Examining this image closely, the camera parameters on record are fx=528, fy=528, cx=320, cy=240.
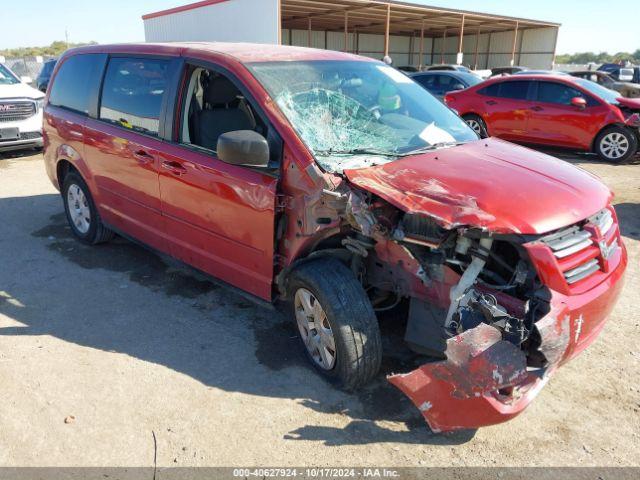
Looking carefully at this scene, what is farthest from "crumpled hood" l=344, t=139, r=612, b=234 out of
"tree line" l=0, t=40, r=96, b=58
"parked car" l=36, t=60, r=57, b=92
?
"tree line" l=0, t=40, r=96, b=58

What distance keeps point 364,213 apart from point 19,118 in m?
9.64

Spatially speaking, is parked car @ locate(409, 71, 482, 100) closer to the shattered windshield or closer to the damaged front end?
the shattered windshield

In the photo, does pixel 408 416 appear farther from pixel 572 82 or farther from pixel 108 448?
pixel 572 82

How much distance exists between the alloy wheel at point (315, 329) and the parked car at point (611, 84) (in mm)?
11136

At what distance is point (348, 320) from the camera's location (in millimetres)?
2977

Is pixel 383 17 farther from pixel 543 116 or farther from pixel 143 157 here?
pixel 143 157

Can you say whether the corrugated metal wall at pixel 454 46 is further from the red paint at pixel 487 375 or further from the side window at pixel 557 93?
the red paint at pixel 487 375

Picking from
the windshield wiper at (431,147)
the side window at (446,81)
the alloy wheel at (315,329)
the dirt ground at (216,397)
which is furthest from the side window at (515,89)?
the alloy wheel at (315,329)

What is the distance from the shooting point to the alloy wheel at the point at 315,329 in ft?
10.4

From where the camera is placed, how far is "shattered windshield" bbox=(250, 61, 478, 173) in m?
3.32

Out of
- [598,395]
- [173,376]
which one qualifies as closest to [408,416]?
[598,395]

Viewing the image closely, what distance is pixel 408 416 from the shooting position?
2.99m

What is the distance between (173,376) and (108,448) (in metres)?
0.66

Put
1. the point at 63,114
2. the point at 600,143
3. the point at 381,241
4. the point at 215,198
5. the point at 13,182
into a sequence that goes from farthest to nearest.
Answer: the point at 600,143 < the point at 13,182 < the point at 63,114 < the point at 215,198 < the point at 381,241
